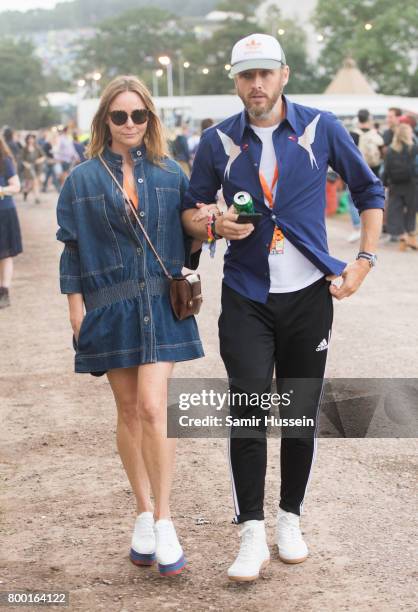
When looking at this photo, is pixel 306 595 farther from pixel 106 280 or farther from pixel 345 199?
pixel 345 199

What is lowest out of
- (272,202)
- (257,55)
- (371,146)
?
(371,146)

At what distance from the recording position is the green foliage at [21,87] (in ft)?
472

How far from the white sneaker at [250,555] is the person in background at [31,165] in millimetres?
25705

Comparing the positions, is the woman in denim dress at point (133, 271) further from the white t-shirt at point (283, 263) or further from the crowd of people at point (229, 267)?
the white t-shirt at point (283, 263)

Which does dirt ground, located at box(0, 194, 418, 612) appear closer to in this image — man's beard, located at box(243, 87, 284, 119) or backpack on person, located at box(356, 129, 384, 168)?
man's beard, located at box(243, 87, 284, 119)

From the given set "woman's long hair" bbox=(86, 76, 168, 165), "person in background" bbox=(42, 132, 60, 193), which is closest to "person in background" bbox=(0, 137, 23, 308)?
"woman's long hair" bbox=(86, 76, 168, 165)

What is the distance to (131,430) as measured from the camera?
4.58 m

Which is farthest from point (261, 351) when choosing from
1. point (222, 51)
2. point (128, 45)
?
point (128, 45)

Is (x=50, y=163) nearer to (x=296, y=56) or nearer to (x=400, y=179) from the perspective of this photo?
(x=400, y=179)

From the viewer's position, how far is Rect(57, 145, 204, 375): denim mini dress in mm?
4406

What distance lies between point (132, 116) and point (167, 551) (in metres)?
1.67

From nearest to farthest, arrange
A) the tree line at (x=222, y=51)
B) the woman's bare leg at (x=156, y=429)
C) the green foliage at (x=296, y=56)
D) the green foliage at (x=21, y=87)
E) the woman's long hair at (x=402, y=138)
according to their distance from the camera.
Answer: the woman's bare leg at (x=156, y=429) → the woman's long hair at (x=402, y=138) → the tree line at (x=222, y=51) → the green foliage at (x=296, y=56) → the green foliage at (x=21, y=87)

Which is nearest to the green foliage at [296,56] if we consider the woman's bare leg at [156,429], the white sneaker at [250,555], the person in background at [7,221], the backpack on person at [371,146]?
the backpack on person at [371,146]

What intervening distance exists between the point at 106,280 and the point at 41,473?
1.79 meters
